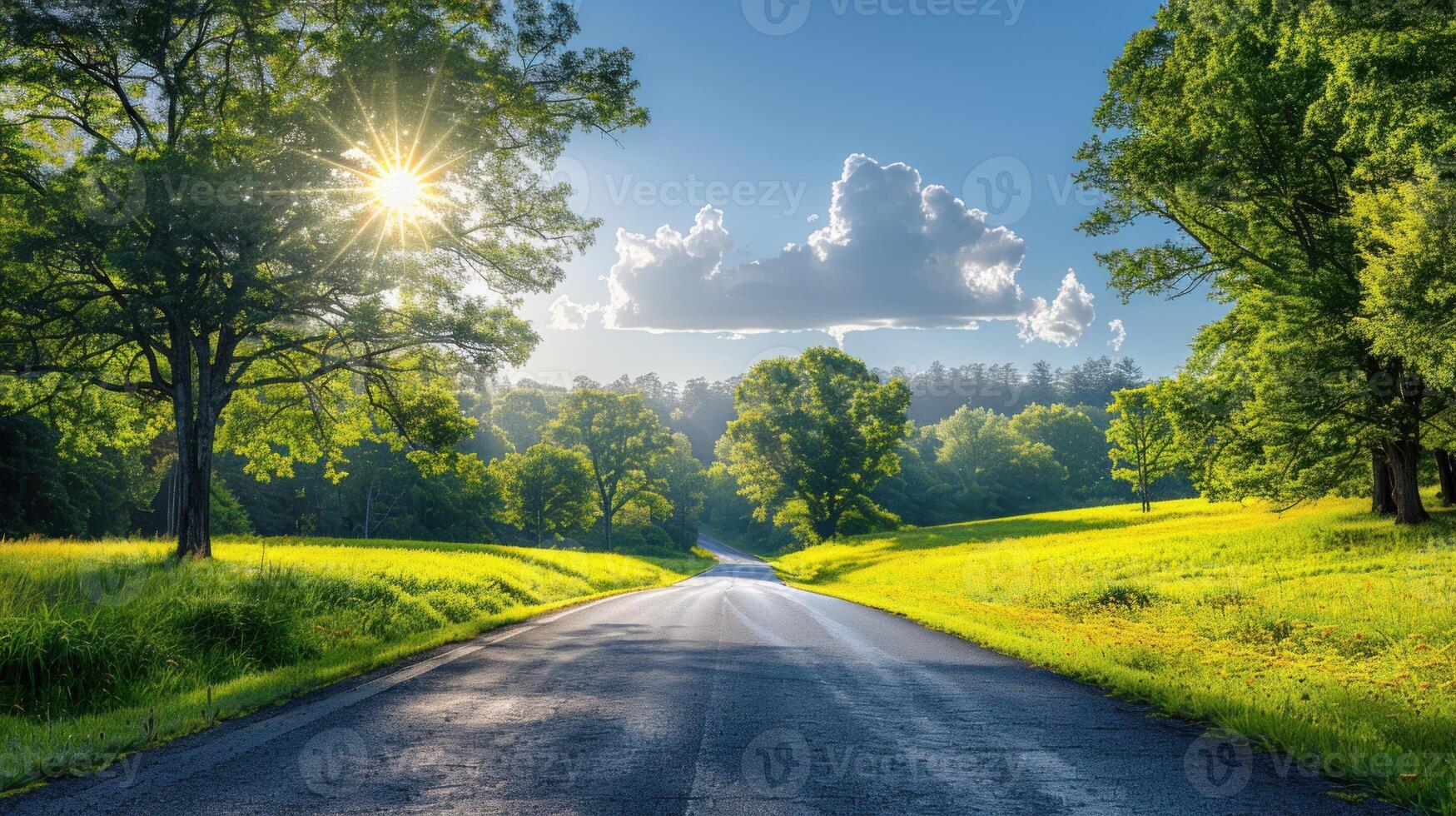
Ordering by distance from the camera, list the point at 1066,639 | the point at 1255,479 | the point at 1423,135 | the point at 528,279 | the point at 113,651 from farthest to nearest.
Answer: the point at 1255,479 → the point at 528,279 → the point at 1423,135 → the point at 1066,639 → the point at 113,651

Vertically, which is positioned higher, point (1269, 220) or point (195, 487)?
point (1269, 220)

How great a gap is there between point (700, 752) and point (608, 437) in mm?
58420

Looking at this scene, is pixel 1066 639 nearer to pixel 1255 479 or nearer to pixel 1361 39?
pixel 1361 39

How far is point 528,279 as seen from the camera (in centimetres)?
1889

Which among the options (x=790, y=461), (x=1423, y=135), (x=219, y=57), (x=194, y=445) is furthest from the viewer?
(x=790, y=461)

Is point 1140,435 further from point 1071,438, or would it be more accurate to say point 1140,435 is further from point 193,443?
point 1071,438

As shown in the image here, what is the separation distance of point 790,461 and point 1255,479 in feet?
123

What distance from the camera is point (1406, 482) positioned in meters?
20.0

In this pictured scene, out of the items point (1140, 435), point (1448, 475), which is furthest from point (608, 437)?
point (1448, 475)

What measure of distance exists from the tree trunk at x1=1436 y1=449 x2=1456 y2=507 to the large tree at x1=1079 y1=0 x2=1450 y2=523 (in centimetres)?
135

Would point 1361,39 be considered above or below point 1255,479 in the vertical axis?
above

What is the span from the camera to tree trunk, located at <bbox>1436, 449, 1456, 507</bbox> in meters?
21.8

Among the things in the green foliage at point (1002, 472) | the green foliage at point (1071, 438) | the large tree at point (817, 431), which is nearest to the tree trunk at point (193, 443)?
the large tree at point (817, 431)

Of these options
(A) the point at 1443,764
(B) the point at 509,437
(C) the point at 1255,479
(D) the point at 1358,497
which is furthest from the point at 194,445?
(B) the point at 509,437
